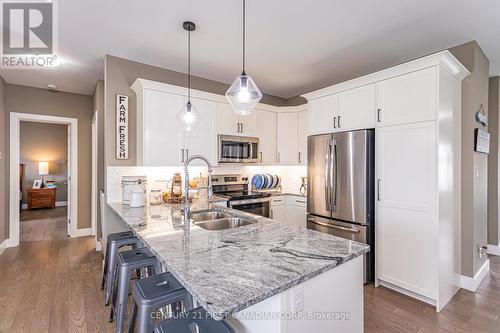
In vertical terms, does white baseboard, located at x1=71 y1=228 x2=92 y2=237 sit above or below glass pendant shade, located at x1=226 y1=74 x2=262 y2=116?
below

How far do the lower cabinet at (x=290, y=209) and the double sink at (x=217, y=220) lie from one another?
69.4 inches

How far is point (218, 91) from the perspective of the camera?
4168mm

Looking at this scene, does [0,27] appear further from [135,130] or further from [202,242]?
[202,242]

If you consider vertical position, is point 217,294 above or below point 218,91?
below

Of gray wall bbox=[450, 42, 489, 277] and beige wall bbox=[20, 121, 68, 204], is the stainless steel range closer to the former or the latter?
gray wall bbox=[450, 42, 489, 277]

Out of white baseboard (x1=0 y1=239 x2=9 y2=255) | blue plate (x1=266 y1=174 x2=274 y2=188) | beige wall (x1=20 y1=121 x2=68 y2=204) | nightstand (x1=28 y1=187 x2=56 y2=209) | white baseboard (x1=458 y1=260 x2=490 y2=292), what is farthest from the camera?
beige wall (x1=20 y1=121 x2=68 y2=204)

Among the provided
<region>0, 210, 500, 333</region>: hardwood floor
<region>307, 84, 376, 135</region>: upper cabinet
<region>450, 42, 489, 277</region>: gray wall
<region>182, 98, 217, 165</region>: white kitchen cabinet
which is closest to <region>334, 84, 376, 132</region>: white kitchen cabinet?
<region>307, 84, 376, 135</region>: upper cabinet

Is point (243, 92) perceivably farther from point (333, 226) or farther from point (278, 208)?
point (278, 208)

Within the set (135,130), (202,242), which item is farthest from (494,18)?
(135,130)

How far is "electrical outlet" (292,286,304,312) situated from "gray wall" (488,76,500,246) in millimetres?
4179

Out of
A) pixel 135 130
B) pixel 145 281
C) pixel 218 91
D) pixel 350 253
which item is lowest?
pixel 145 281

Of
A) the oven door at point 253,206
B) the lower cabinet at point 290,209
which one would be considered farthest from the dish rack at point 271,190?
the oven door at point 253,206

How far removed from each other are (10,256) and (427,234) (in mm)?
5429

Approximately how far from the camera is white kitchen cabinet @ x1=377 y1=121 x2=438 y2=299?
2.40 m
